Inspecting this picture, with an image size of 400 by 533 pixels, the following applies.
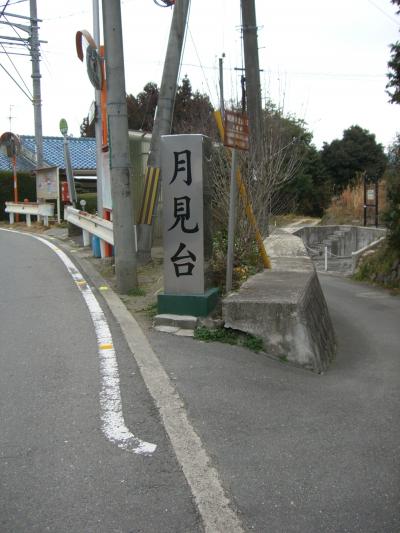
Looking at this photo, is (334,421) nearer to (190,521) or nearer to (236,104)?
(190,521)

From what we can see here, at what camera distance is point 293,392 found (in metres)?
4.63

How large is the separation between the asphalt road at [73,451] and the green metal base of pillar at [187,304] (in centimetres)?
61

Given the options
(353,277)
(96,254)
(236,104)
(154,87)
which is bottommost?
(353,277)

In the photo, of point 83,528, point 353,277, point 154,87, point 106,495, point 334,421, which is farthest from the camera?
point 154,87

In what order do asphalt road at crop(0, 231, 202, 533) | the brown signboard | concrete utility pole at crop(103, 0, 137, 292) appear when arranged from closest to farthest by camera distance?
1. asphalt road at crop(0, 231, 202, 533)
2. the brown signboard
3. concrete utility pole at crop(103, 0, 137, 292)

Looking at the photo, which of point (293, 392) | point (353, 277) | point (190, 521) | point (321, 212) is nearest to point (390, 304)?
point (353, 277)

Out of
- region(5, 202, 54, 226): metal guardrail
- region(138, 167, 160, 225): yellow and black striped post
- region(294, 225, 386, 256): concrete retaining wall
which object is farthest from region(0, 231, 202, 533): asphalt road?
region(294, 225, 386, 256): concrete retaining wall

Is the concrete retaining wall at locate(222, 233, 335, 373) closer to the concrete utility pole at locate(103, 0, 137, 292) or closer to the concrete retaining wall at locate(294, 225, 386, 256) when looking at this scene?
the concrete utility pole at locate(103, 0, 137, 292)

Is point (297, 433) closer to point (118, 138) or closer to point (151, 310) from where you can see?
point (151, 310)

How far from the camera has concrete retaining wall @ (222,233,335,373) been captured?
17.8ft

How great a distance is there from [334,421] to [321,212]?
34.1 meters

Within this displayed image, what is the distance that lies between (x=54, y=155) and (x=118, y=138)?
23.7m

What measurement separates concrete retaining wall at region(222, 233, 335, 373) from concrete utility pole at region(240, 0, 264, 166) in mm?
5208

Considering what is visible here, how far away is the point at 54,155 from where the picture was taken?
29.8m
